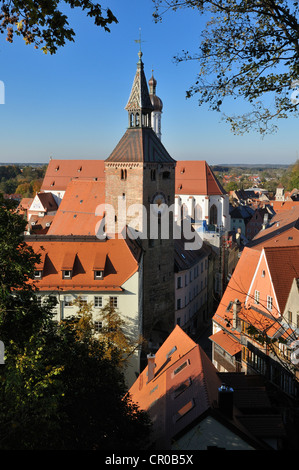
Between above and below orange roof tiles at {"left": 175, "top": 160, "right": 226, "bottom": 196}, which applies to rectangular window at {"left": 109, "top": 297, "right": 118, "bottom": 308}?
below

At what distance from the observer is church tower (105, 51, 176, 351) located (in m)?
31.8

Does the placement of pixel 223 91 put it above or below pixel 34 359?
above

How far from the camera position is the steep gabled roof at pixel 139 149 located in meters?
31.9

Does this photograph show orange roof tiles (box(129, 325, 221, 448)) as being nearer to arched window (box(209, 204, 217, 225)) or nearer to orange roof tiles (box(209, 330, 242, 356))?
orange roof tiles (box(209, 330, 242, 356))

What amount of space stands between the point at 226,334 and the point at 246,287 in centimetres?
262

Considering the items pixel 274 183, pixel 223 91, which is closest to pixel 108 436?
pixel 223 91

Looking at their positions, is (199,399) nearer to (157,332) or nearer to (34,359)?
(34,359)

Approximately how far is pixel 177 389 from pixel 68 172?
57.4 m

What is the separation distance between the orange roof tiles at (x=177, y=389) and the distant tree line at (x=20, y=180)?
91321 mm

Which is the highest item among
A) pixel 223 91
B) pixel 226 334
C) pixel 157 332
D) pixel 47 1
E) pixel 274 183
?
pixel 274 183

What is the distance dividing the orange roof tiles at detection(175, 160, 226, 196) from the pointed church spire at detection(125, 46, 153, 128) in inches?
1220

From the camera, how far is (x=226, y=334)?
23312 millimetres

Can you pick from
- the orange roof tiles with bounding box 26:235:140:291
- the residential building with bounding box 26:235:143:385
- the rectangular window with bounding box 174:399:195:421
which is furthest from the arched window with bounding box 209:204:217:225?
the rectangular window with bounding box 174:399:195:421
